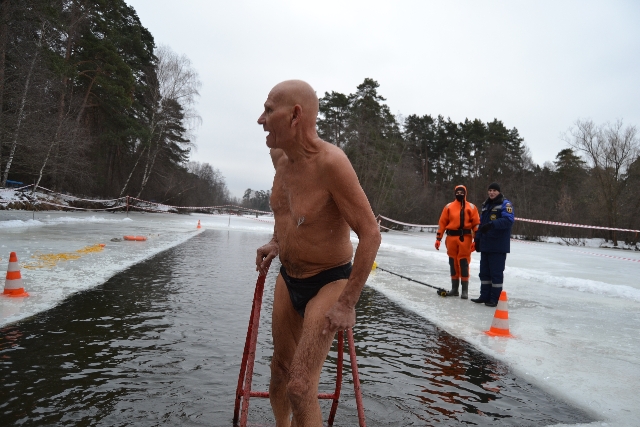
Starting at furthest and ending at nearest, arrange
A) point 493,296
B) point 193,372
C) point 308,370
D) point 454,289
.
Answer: point 454,289 → point 493,296 → point 193,372 → point 308,370

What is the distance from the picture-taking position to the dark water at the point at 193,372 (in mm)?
3029

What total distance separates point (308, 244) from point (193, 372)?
2285 millimetres

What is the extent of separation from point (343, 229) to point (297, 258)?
0.84 ft

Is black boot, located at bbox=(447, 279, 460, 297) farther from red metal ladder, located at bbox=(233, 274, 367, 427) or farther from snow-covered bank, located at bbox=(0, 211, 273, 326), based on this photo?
snow-covered bank, located at bbox=(0, 211, 273, 326)

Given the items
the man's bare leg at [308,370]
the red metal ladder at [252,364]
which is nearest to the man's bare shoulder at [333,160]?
the man's bare leg at [308,370]

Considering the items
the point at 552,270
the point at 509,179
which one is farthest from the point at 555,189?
the point at 552,270

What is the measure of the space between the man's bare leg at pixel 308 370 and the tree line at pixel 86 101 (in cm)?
2297

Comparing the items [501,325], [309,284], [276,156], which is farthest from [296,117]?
[501,325]

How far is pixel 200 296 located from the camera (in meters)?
6.89

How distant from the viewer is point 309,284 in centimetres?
212

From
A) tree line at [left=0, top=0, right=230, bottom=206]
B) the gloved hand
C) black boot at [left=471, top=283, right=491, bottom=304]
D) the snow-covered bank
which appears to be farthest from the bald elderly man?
tree line at [left=0, top=0, right=230, bottom=206]

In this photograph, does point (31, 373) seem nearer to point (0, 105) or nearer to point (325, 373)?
point (325, 373)

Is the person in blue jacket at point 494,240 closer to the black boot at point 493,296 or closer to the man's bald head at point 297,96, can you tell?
the black boot at point 493,296

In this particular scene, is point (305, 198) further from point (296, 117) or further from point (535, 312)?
point (535, 312)
